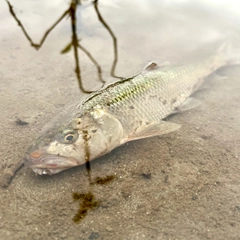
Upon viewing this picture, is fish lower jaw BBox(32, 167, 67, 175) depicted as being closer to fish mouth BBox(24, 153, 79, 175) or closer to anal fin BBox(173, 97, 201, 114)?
fish mouth BBox(24, 153, 79, 175)

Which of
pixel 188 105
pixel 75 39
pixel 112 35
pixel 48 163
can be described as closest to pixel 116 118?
pixel 48 163

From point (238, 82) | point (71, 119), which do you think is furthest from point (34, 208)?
point (238, 82)

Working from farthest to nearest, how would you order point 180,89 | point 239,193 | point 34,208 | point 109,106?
point 180,89 < point 109,106 < point 239,193 < point 34,208

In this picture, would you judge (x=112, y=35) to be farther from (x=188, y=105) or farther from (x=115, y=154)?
(x=115, y=154)

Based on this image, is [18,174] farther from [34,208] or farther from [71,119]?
[71,119]

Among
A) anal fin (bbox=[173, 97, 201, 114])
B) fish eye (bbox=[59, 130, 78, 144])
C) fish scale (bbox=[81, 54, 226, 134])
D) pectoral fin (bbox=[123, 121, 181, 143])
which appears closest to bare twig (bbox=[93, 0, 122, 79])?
fish scale (bbox=[81, 54, 226, 134])

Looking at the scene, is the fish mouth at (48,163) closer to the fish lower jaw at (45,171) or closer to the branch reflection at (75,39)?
the fish lower jaw at (45,171)
